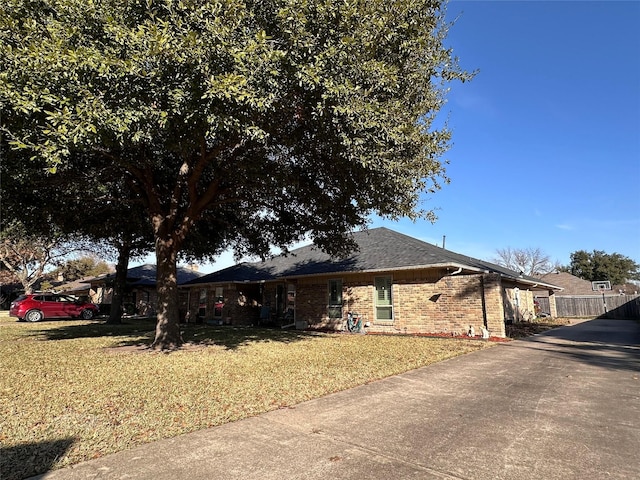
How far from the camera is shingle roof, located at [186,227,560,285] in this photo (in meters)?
15.4

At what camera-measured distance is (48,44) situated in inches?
219

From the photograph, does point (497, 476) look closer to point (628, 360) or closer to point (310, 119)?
point (310, 119)

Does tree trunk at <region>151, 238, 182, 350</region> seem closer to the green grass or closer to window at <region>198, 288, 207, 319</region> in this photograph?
the green grass

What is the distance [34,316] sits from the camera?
23.1m

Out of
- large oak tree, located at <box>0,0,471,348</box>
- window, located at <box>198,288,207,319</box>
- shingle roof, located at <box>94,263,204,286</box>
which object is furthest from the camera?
shingle roof, located at <box>94,263,204,286</box>

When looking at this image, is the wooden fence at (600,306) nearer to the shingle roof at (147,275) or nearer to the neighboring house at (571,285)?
the neighboring house at (571,285)

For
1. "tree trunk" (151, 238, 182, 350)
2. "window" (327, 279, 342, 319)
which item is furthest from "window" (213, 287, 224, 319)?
"tree trunk" (151, 238, 182, 350)

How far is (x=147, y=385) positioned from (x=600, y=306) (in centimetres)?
3479

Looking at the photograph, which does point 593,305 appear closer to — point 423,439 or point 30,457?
point 423,439

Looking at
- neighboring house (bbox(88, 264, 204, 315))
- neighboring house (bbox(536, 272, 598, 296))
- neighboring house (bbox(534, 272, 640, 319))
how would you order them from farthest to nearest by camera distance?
1. neighboring house (bbox(536, 272, 598, 296))
2. neighboring house (bbox(88, 264, 204, 315))
3. neighboring house (bbox(534, 272, 640, 319))

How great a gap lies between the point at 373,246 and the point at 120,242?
13622 mm

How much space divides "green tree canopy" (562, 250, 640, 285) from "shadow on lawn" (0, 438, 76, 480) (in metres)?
65.0

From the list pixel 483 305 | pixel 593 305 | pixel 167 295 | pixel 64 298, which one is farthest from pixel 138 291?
pixel 593 305

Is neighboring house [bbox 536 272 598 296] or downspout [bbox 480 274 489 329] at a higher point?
neighboring house [bbox 536 272 598 296]
